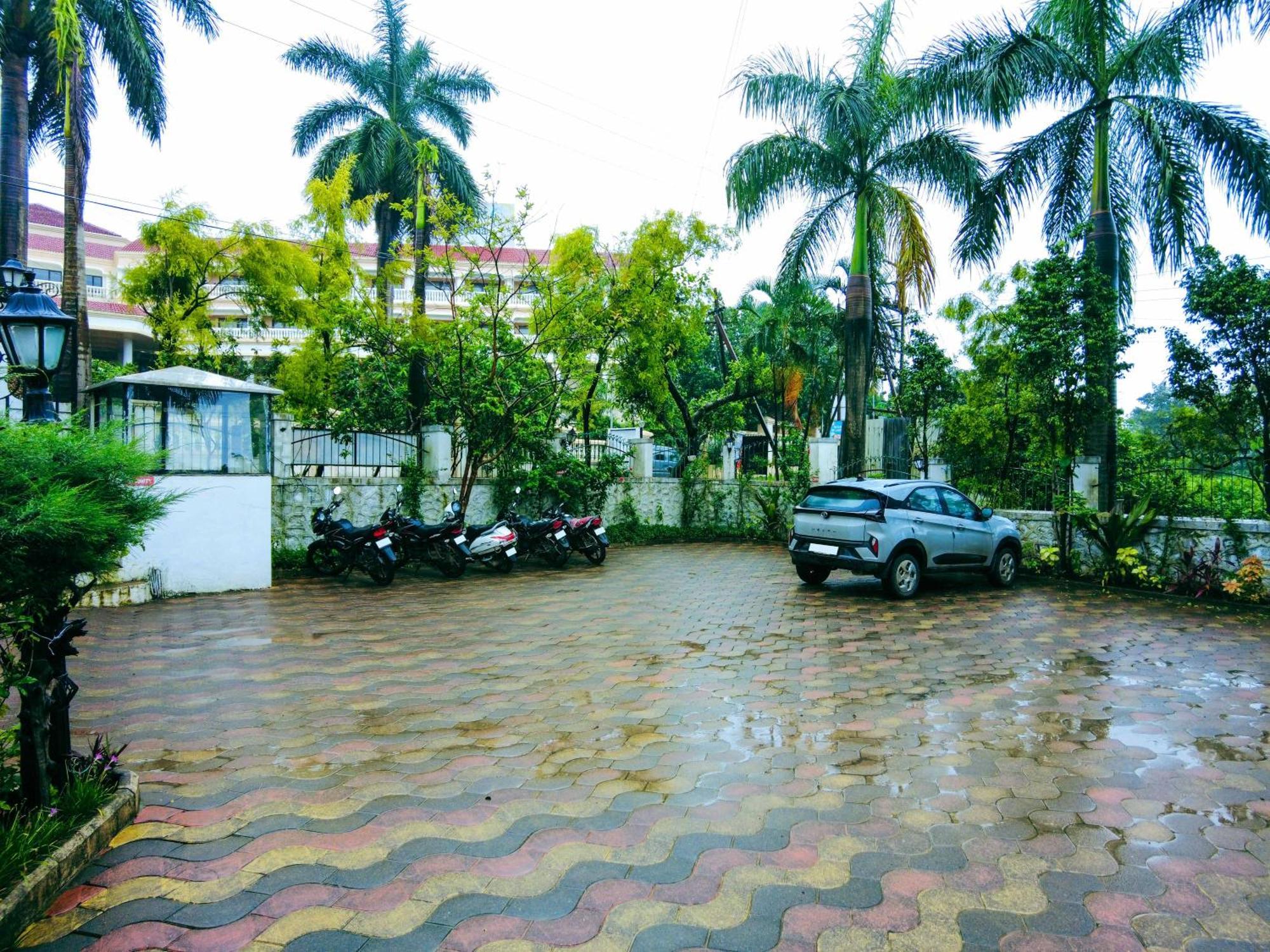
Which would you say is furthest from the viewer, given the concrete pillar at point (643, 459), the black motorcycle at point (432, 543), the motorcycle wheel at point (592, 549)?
the concrete pillar at point (643, 459)

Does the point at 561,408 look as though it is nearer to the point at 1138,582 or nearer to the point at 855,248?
the point at 855,248

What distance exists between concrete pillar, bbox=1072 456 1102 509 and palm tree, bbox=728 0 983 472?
4.05 m

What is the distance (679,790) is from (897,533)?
6.63 meters

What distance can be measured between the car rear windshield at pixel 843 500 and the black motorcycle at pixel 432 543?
5453mm

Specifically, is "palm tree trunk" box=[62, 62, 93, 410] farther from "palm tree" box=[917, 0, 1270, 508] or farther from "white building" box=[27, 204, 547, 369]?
"palm tree" box=[917, 0, 1270, 508]

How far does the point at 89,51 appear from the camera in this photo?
14977 millimetres

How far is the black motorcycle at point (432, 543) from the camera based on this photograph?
12.1 metres

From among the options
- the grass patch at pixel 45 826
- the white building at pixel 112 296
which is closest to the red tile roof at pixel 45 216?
the white building at pixel 112 296

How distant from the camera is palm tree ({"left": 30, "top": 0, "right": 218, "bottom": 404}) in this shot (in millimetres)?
13781

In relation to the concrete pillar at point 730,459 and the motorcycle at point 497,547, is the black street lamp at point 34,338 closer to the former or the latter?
the motorcycle at point 497,547

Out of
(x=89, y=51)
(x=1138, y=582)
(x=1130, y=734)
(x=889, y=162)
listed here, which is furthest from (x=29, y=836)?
(x=89, y=51)

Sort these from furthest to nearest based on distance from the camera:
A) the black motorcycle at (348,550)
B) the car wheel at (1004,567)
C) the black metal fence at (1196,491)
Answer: the black motorcycle at (348,550) → the car wheel at (1004,567) → the black metal fence at (1196,491)

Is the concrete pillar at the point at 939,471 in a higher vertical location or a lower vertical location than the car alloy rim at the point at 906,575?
higher

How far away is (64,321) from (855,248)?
12.8 metres
